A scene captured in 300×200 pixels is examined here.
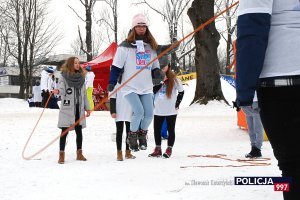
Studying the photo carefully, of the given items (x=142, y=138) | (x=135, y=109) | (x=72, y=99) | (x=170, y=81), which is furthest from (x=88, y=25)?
(x=135, y=109)

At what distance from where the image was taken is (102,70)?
20.3 metres

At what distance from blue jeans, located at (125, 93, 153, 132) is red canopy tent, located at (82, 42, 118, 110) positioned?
14.1m

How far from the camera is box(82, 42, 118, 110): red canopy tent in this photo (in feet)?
65.2

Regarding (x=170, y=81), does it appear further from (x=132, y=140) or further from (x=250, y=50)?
(x=250, y=50)

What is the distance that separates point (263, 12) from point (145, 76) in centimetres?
389

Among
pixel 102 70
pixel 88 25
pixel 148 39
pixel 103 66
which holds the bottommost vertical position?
pixel 148 39

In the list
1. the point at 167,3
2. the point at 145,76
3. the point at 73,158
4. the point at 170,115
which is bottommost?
the point at 73,158

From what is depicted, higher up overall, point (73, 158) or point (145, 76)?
point (145, 76)

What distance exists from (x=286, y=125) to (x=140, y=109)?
3.88 meters

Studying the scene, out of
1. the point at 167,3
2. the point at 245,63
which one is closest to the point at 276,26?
the point at 245,63

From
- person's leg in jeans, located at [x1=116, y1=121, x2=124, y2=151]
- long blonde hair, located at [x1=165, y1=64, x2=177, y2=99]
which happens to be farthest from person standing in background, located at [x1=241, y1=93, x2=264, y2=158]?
person's leg in jeans, located at [x1=116, y1=121, x2=124, y2=151]

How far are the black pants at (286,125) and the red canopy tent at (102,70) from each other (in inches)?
706

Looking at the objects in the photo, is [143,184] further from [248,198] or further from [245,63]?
[245,63]

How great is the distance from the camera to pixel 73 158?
639 cm
